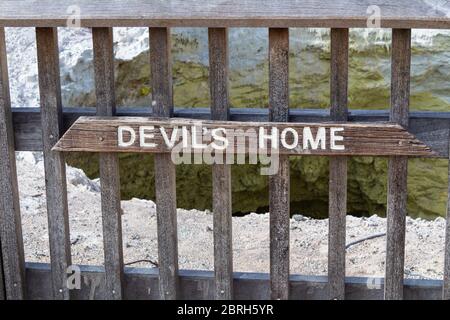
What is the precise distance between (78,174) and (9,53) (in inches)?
70.9

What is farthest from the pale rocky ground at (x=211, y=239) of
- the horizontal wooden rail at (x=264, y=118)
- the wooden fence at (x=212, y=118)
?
the horizontal wooden rail at (x=264, y=118)

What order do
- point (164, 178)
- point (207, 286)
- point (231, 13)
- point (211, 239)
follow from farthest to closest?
point (211, 239), point (207, 286), point (164, 178), point (231, 13)

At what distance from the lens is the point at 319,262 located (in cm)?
359

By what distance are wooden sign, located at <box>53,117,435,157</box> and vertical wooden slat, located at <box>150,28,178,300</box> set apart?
0.08 m

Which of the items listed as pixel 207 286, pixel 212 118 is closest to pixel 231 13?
pixel 212 118

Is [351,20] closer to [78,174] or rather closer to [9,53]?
[78,174]

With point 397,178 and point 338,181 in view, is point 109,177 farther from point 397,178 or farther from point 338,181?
point 397,178

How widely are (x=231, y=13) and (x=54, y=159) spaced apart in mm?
856

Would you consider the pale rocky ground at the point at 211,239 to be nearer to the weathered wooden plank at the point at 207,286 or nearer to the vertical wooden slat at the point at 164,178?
the weathered wooden plank at the point at 207,286

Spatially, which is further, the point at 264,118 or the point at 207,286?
the point at 207,286

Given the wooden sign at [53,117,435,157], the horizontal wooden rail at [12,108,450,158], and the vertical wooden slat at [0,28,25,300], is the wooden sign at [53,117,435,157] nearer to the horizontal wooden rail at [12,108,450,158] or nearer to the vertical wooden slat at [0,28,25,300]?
the horizontal wooden rail at [12,108,450,158]

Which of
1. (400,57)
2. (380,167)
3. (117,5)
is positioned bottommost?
(380,167)

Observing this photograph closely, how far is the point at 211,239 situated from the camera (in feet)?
13.0

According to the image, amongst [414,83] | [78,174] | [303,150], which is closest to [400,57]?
[303,150]
